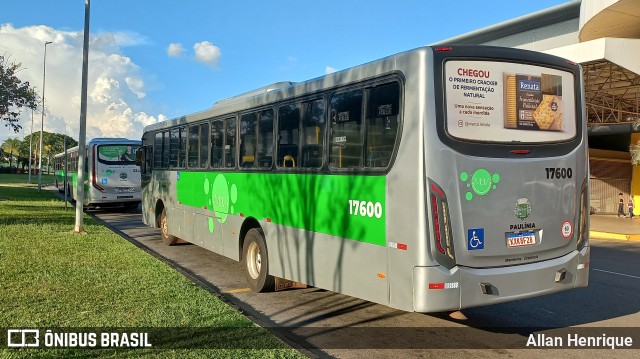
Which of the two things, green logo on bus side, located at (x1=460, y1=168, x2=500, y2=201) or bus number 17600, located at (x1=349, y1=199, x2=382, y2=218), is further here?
bus number 17600, located at (x1=349, y1=199, x2=382, y2=218)

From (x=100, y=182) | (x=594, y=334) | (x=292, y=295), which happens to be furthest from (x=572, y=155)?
(x=100, y=182)

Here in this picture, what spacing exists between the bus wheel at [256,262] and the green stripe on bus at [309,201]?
1.21ft

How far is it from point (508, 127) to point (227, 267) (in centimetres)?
662

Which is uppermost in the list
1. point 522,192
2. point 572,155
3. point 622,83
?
point 622,83

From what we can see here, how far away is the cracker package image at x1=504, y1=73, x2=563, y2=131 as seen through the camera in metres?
5.57

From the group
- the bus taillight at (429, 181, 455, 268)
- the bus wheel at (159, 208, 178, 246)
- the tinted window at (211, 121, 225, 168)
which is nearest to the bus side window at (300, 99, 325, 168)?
the bus taillight at (429, 181, 455, 268)

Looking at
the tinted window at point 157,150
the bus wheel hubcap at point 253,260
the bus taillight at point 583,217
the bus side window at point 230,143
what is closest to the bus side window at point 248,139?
the bus side window at point 230,143

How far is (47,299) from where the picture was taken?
688 centimetres

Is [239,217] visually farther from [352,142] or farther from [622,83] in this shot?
[622,83]

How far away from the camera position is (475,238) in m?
5.24

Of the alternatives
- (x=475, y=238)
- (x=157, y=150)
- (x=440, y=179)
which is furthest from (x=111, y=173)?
(x=475, y=238)

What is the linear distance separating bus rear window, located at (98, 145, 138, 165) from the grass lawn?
1115 cm

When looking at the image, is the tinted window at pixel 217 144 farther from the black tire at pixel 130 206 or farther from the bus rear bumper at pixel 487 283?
the black tire at pixel 130 206

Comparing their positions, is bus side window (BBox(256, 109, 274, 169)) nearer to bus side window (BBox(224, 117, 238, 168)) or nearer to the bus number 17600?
bus side window (BBox(224, 117, 238, 168))
